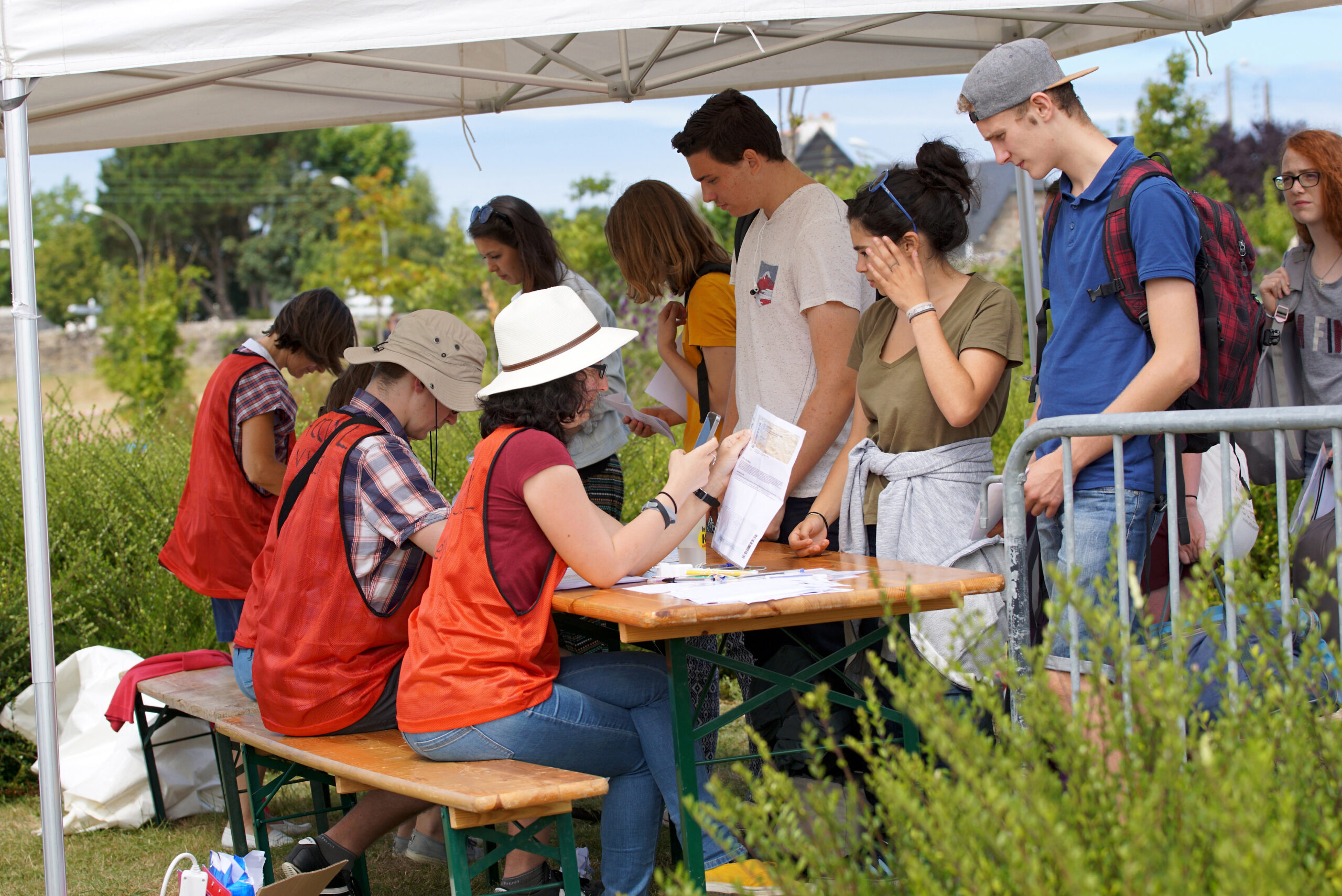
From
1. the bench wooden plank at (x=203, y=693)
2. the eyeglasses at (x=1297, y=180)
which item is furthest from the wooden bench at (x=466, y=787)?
the eyeglasses at (x=1297, y=180)

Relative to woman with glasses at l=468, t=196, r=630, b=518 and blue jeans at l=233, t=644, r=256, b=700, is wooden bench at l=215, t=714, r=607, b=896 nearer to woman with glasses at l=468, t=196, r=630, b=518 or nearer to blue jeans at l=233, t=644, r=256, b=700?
blue jeans at l=233, t=644, r=256, b=700

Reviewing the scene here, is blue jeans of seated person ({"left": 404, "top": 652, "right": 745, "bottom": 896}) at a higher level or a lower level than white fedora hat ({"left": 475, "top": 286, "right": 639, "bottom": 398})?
lower

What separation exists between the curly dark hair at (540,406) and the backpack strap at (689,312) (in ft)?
3.34

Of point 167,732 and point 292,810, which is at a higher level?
point 167,732

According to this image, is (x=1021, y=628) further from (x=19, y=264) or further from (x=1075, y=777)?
(x=19, y=264)

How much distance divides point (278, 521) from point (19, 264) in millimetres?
830

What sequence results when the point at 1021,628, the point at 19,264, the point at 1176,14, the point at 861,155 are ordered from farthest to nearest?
the point at 861,155
the point at 1176,14
the point at 19,264
the point at 1021,628

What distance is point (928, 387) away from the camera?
9.19 ft

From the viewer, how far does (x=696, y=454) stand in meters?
2.70

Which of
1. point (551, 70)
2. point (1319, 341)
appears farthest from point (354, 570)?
point (551, 70)

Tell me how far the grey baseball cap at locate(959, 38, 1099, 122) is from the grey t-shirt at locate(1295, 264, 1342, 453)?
4.17ft

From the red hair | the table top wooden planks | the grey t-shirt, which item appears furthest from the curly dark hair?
the red hair

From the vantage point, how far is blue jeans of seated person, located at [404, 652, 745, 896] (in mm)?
2535

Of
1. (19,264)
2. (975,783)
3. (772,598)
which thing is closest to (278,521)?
(19,264)
